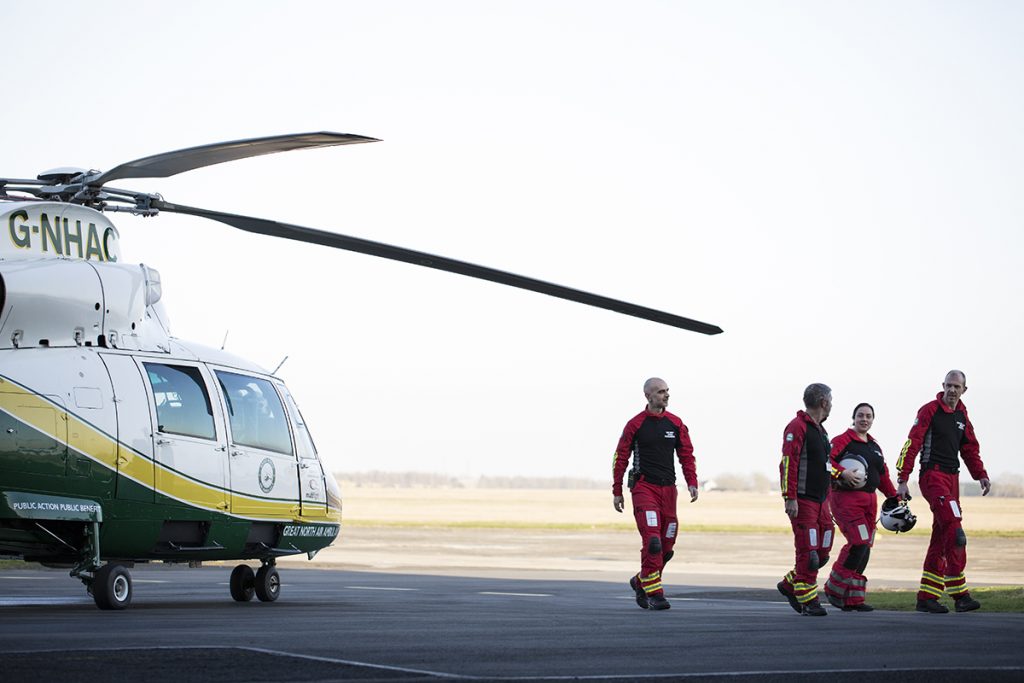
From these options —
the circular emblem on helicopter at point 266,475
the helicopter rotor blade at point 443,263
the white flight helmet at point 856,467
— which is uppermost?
the helicopter rotor blade at point 443,263

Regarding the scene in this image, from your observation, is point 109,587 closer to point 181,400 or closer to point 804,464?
point 181,400

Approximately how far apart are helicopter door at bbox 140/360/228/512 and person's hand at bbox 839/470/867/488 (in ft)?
20.1

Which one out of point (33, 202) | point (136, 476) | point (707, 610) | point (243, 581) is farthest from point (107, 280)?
point (707, 610)

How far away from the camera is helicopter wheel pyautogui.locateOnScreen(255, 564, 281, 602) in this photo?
15.3m

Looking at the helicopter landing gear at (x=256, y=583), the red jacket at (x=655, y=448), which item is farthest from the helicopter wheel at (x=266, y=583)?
the red jacket at (x=655, y=448)

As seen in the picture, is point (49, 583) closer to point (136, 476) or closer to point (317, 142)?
point (136, 476)

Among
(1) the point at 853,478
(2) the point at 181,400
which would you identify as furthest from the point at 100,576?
(1) the point at 853,478

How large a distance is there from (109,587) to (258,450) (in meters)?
2.54

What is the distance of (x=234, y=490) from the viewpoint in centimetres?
1438

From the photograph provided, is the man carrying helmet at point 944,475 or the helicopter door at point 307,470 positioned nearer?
the man carrying helmet at point 944,475

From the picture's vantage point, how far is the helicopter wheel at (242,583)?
15430 mm

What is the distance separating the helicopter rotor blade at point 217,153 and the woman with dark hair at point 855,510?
649 cm

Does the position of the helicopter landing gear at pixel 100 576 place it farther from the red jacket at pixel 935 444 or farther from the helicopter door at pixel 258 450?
the red jacket at pixel 935 444

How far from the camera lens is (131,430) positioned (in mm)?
13133
